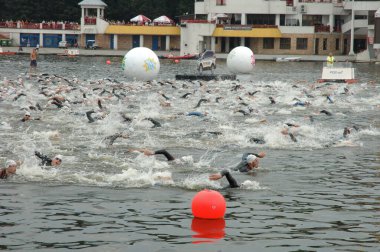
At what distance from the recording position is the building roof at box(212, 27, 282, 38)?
102 m

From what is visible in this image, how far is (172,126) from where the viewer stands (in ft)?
99.5

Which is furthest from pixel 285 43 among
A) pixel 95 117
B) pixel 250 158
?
pixel 250 158

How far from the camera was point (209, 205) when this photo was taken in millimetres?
15297

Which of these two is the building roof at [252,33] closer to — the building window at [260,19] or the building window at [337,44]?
the building window at [260,19]

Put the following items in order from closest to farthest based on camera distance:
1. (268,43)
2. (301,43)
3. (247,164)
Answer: (247,164) < (301,43) < (268,43)

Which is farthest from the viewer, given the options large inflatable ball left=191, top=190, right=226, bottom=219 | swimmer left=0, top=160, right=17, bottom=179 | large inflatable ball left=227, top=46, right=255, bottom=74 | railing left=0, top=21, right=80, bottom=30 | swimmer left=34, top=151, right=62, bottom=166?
railing left=0, top=21, right=80, bottom=30

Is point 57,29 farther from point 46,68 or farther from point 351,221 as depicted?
point 351,221

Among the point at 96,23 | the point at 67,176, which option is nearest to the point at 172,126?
the point at 67,176

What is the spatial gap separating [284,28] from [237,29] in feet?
19.1

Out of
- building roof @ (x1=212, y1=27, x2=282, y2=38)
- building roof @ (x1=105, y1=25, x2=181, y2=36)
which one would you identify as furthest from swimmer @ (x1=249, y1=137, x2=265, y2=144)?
building roof @ (x1=105, y1=25, x2=181, y2=36)

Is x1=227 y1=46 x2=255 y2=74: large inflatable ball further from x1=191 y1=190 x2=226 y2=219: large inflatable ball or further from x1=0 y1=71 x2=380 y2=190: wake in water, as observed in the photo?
x1=191 y1=190 x2=226 y2=219: large inflatable ball

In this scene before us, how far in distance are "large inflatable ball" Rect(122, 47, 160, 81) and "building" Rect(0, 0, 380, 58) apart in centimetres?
4825

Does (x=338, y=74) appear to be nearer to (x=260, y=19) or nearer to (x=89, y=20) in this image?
(x=260, y=19)

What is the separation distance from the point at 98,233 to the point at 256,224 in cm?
299
